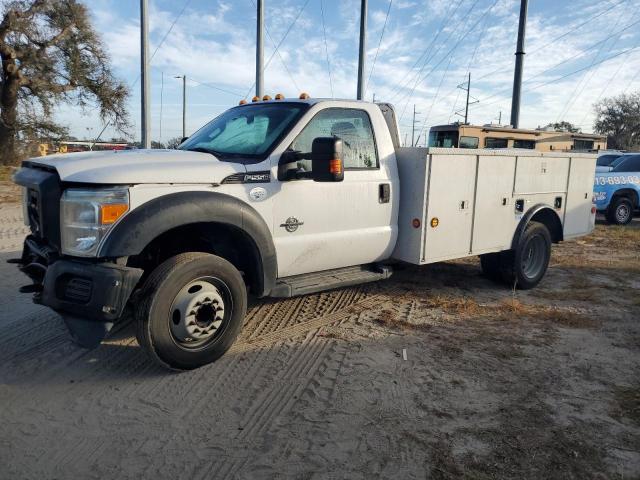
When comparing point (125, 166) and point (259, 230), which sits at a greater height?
point (125, 166)

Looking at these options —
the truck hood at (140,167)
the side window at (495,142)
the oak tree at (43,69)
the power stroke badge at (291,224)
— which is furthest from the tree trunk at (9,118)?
the power stroke badge at (291,224)

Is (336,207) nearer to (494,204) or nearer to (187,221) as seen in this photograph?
(187,221)

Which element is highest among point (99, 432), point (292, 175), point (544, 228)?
point (292, 175)

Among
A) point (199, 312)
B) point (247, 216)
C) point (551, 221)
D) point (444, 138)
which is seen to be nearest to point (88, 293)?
point (199, 312)

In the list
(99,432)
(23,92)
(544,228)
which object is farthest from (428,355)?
→ (23,92)

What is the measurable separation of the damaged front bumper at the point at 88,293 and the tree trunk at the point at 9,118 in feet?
62.2

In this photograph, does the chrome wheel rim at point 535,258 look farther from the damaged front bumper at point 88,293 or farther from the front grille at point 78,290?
the front grille at point 78,290

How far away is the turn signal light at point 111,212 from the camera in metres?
3.46

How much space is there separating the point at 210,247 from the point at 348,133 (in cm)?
168

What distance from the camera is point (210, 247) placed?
4414mm

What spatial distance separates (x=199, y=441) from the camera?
3.06m

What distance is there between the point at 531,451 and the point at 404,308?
276 cm

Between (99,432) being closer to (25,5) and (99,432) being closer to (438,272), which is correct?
(438,272)

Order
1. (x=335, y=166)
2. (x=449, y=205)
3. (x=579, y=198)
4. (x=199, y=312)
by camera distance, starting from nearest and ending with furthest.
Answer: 1. (x=199, y=312)
2. (x=335, y=166)
3. (x=449, y=205)
4. (x=579, y=198)
